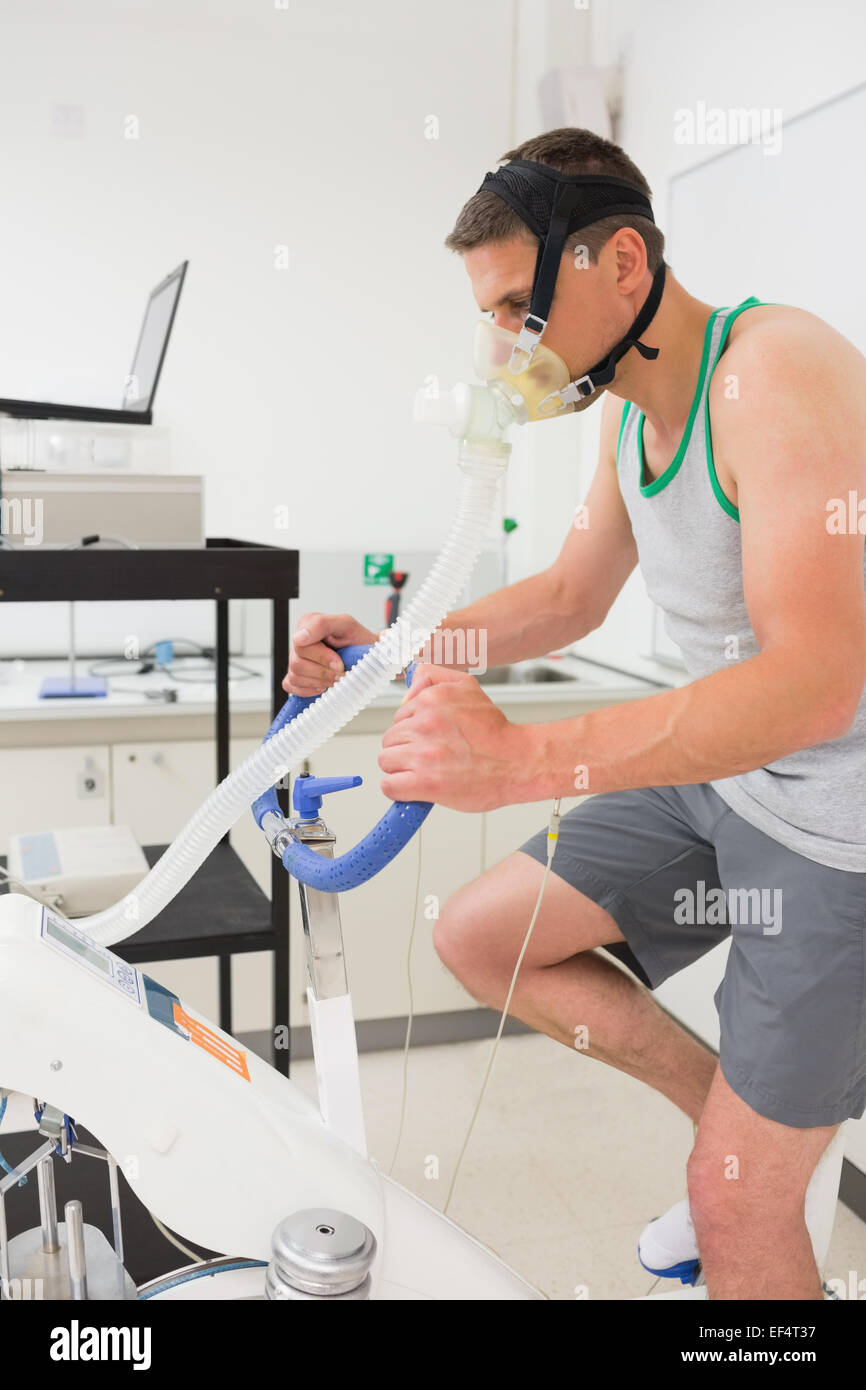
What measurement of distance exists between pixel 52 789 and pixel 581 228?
5.15ft

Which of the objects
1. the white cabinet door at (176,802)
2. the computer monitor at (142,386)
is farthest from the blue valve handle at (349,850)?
the white cabinet door at (176,802)

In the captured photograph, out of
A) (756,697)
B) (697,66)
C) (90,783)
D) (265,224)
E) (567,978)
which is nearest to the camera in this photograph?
(756,697)

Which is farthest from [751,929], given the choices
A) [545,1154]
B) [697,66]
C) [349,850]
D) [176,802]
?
[697,66]

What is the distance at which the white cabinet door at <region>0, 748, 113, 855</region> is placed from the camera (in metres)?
2.30

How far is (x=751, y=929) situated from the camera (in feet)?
4.15

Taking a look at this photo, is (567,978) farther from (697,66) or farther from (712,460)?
(697,66)

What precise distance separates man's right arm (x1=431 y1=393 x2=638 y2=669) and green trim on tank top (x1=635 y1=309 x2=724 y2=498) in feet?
0.61

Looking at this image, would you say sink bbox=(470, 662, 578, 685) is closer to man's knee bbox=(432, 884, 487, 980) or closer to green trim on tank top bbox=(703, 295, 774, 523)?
man's knee bbox=(432, 884, 487, 980)

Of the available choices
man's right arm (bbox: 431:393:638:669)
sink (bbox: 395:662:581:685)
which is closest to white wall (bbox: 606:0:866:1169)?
sink (bbox: 395:662:581:685)

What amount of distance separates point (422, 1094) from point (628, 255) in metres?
1.76

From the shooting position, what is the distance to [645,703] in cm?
107

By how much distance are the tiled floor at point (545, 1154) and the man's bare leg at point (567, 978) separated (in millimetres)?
377
